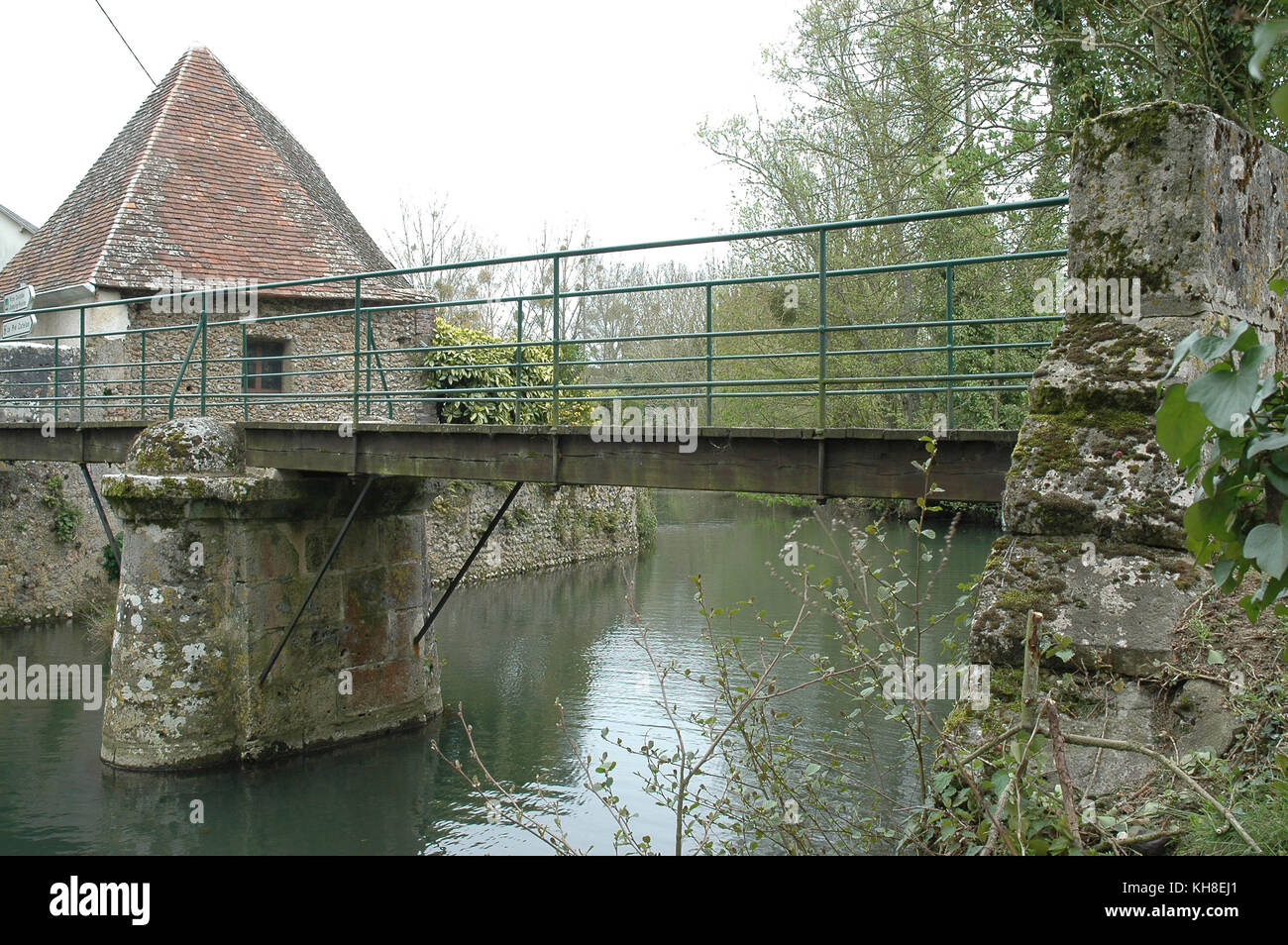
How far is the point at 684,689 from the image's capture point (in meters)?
11.4

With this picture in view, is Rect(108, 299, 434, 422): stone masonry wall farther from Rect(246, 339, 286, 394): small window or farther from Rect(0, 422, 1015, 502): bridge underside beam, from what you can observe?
Rect(0, 422, 1015, 502): bridge underside beam

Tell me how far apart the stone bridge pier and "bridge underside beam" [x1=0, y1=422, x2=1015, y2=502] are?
1.78 feet

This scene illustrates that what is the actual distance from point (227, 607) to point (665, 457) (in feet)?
15.4

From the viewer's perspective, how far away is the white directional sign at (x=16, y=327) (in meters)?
→ 16.0

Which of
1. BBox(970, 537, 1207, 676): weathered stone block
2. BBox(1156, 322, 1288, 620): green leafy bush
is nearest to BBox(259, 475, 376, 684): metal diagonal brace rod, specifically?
BBox(970, 537, 1207, 676): weathered stone block

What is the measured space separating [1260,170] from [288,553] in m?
8.18

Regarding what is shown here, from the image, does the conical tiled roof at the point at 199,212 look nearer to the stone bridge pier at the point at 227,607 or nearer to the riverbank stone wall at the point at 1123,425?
the stone bridge pier at the point at 227,607

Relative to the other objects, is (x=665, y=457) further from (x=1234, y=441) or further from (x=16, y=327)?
(x=16, y=327)

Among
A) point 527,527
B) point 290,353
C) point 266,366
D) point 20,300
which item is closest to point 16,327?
point 20,300

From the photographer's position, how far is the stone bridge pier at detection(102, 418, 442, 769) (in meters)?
8.73

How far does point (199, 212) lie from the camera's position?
18.6 m
